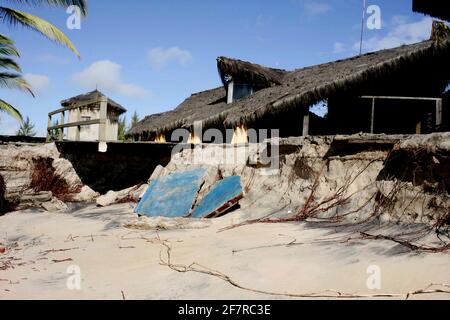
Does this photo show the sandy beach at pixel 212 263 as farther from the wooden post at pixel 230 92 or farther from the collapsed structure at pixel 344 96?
the wooden post at pixel 230 92

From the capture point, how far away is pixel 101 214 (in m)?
8.86

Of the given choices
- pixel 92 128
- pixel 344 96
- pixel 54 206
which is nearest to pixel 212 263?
pixel 54 206

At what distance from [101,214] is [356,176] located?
20.2 ft

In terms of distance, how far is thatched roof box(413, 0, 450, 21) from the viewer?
10.7 metres

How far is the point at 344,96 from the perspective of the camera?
10.7 m

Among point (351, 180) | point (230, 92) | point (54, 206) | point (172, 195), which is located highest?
point (230, 92)

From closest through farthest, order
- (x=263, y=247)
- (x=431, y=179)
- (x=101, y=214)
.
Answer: (x=263, y=247)
(x=431, y=179)
(x=101, y=214)

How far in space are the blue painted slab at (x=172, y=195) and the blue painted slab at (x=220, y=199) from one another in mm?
332

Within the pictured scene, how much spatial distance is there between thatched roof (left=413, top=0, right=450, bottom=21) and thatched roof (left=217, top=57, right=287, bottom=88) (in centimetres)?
546

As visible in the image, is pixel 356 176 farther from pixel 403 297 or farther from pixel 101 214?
pixel 101 214

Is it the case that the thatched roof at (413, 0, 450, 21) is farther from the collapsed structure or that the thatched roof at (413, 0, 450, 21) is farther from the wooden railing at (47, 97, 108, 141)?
the wooden railing at (47, 97, 108, 141)

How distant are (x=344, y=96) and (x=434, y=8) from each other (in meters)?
4.02

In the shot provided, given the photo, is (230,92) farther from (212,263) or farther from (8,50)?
(212,263)

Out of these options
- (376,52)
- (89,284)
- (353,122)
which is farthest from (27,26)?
(376,52)
